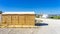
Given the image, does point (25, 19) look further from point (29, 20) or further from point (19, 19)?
point (19, 19)

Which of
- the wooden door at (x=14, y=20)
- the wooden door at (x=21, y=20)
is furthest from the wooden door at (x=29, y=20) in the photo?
the wooden door at (x=14, y=20)

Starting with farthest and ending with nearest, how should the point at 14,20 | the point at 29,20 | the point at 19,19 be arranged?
the point at 14,20
the point at 19,19
the point at 29,20

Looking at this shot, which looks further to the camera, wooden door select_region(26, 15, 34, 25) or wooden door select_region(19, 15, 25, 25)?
wooden door select_region(19, 15, 25, 25)

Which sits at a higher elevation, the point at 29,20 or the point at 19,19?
the point at 19,19

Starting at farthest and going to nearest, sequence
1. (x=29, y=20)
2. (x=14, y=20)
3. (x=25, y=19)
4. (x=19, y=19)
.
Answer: (x=14, y=20), (x=19, y=19), (x=25, y=19), (x=29, y=20)

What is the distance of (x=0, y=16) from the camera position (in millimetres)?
18797

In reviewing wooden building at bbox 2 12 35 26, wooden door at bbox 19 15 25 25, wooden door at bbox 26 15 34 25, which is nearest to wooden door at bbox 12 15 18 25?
wooden building at bbox 2 12 35 26

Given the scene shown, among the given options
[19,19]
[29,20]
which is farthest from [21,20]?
[29,20]

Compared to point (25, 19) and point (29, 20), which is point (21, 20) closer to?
point (25, 19)

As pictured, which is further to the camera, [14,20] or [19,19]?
[14,20]

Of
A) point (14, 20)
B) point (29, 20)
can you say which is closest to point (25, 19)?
point (29, 20)

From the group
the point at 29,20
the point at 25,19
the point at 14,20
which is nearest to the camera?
the point at 29,20

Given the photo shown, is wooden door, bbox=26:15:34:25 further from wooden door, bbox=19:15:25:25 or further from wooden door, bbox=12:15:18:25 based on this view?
wooden door, bbox=12:15:18:25

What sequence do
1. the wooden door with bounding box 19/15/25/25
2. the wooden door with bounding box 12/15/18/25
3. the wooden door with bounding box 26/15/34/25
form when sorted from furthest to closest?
the wooden door with bounding box 12/15/18/25
the wooden door with bounding box 19/15/25/25
the wooden door with bounding box 26/15/34/25
